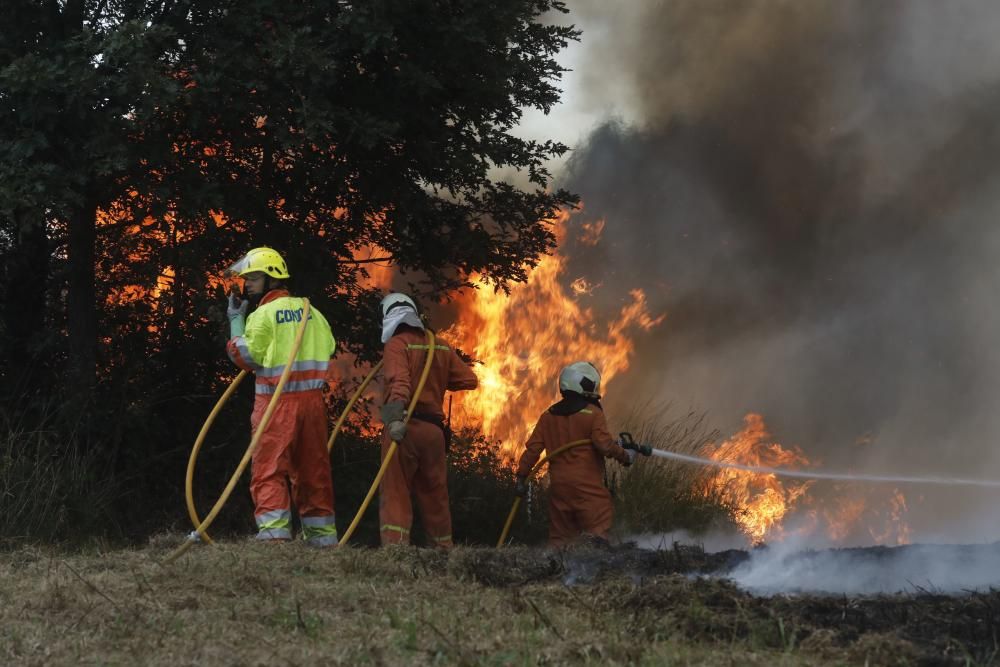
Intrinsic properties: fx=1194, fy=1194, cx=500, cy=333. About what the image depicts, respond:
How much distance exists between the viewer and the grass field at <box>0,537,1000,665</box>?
4.44 meters

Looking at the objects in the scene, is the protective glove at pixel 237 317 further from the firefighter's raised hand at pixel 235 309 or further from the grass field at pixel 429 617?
the grass field at pixel 429 617

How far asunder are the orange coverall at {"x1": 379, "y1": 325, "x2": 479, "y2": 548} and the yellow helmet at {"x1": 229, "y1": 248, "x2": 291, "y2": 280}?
103 centimetres

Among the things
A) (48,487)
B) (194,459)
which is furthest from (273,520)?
(48,487)

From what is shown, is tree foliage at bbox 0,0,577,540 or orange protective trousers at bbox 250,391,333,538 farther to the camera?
tree foliage at bbox 0,0,577,540

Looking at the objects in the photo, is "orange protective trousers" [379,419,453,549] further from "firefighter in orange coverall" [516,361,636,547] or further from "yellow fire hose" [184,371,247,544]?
"yellow fire hose" [184,371,247,544]

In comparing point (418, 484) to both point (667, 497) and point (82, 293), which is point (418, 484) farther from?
point (667, 497)

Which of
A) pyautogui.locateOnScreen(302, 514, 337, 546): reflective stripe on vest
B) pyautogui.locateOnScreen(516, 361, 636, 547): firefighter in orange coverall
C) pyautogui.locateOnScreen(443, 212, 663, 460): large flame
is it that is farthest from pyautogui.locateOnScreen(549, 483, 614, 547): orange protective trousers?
pyautogui.locateOnScreen(443, 212, 663, 460): large flame

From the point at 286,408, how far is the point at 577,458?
113 inches

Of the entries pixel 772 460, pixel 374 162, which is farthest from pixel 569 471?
pixel 772 460

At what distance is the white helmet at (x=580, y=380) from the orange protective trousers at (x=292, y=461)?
101 inches

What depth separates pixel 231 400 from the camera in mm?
11117

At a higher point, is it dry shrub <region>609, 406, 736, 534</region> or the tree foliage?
the tree foliage

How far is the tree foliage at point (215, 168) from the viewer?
28.7ft

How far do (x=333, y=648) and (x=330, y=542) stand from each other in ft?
11.2
